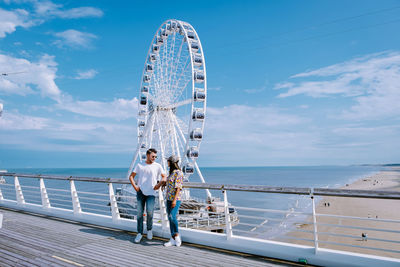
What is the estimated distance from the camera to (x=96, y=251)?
4.82m

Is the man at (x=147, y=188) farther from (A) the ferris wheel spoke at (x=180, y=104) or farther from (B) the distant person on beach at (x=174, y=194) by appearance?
(A) the ferris wheel spoke at (x=180, y=104)

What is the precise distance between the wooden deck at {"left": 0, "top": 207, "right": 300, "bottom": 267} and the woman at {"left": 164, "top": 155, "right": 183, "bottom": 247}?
Answer: 0.18 m

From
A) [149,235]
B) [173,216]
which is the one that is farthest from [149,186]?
[149,235]

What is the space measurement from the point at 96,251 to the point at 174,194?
156cm

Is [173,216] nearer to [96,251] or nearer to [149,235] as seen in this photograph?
[149,235]

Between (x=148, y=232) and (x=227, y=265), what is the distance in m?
1.90

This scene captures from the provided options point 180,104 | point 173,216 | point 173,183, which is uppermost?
point 180,104

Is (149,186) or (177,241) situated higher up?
(149,186)

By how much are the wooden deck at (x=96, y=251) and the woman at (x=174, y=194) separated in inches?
7.2

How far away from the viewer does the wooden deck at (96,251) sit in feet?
14.1

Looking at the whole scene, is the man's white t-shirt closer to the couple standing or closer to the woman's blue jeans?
the couple standing

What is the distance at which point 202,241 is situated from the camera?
16.8ft

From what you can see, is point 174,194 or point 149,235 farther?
point 149,235

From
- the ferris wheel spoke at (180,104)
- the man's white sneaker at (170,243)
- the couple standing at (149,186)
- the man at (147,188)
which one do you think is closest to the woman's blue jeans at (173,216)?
the couple standing at (149,186)
